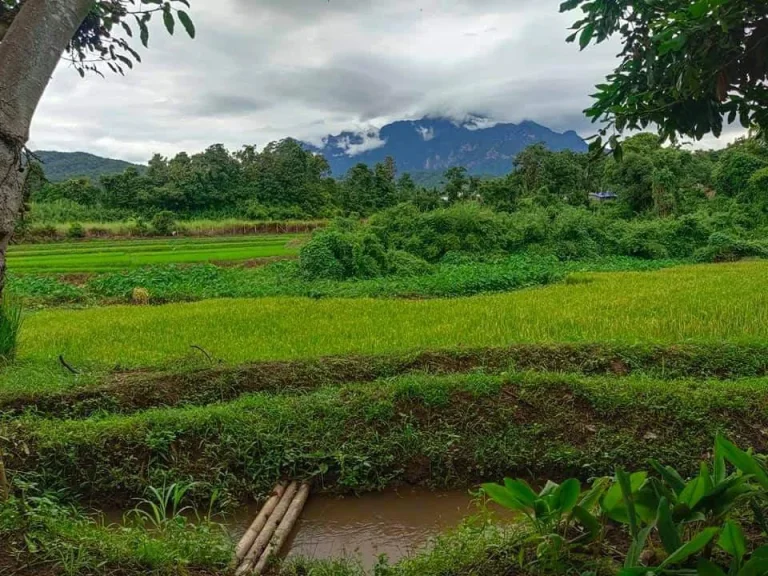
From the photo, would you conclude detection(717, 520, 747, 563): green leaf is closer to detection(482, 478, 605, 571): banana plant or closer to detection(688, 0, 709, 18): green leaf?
detection(482, 478, 605, 571): banana plant

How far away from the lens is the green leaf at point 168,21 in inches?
69.5

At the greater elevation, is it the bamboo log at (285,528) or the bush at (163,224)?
the bush at (163,224)

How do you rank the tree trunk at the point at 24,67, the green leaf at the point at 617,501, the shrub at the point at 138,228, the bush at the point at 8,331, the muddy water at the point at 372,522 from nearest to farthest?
1. the tree trunk at the point at 24,67
2. the green leaf at the point at 617,501
3. the muddy water at the point at 372,522
4. the bush at the point at 8,331
5. the shrub at the point at 138,228

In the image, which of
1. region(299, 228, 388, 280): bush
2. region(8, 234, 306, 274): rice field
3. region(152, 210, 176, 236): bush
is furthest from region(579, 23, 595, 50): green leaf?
region(152, 210, 176, 236): bush

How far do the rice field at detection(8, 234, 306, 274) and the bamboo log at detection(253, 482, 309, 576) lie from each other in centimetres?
1722

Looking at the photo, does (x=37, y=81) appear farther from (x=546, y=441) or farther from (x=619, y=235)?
(x=619, y=235)

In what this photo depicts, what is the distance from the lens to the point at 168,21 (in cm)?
178

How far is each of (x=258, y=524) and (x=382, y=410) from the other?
1511mm

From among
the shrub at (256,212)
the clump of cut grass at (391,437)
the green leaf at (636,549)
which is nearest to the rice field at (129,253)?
the shrub at (256,212)

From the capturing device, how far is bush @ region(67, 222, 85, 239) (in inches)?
1208

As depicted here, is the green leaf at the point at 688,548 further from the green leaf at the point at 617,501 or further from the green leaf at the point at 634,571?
the green leaf at the point at 617,501

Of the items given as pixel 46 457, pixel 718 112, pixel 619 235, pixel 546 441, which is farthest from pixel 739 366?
pixel 619 235

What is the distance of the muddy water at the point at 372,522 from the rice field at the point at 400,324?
2.53 meters

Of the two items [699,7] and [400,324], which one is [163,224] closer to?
[400,324]
